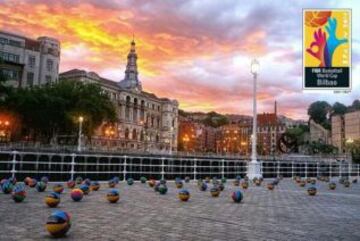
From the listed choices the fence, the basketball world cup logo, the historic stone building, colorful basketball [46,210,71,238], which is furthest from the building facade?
colorful basketball [46,210,71,238]

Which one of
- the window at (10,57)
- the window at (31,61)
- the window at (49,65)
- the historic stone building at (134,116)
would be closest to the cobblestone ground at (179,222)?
the window at (10,57)

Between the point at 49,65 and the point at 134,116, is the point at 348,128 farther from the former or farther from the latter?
the point at 49,65

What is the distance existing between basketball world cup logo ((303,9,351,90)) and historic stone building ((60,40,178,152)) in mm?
107211

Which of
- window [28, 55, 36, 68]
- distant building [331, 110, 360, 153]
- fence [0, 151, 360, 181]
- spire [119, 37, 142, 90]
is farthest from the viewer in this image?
distant building [331, 110, 360, 153]

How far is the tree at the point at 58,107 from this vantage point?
6762 cm

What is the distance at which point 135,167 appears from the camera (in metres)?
40.0

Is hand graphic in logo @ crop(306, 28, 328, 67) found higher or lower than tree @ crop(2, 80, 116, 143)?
lower

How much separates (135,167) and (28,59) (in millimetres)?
68722

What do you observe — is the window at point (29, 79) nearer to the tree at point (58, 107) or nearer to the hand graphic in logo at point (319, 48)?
the tree at point (58, 107)

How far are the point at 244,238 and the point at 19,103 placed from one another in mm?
64614

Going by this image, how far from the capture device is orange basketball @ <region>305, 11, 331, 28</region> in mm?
16672

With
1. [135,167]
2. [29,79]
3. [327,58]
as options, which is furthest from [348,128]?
[327,58]

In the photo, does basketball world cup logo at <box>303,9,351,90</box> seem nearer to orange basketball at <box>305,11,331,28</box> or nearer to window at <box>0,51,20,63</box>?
orange basketball at <box>305,11,331,28</box>

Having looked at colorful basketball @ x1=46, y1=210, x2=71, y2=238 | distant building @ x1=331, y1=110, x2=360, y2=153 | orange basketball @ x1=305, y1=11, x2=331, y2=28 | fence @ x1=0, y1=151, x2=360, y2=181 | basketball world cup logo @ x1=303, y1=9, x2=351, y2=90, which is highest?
distant building @ x1=331, y1=110, x2=360, y2=153
